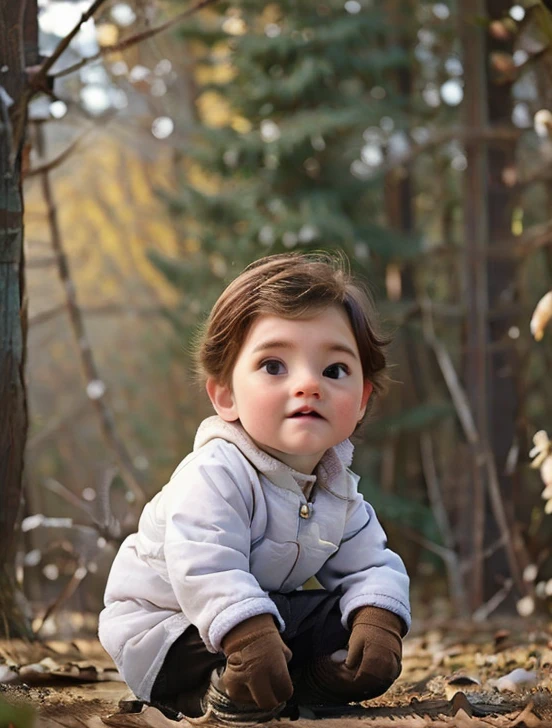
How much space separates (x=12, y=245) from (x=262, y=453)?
0.83 m

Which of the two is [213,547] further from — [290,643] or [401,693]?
[401,693]

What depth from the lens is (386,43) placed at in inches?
314

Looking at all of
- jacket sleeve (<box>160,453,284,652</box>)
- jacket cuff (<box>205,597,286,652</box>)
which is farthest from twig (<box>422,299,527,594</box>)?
jacket cuff (<box>205,597,286,652</box>)

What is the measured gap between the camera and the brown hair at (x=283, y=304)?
186 cm

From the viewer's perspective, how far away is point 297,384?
5.93 feet

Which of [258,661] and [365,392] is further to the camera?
[365,392]

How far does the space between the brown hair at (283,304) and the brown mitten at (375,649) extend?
497 millimetres

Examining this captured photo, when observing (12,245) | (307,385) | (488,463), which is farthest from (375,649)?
(488,463)

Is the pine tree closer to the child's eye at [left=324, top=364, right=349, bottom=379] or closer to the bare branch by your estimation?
the bare branch

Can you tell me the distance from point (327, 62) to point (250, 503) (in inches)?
208

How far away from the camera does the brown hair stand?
73.4 inches

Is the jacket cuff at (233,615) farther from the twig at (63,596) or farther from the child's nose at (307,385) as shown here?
the twig at (63,596)

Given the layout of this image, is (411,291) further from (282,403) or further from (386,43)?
(282,403)

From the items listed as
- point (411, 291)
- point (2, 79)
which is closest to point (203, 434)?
point (2, 79)
